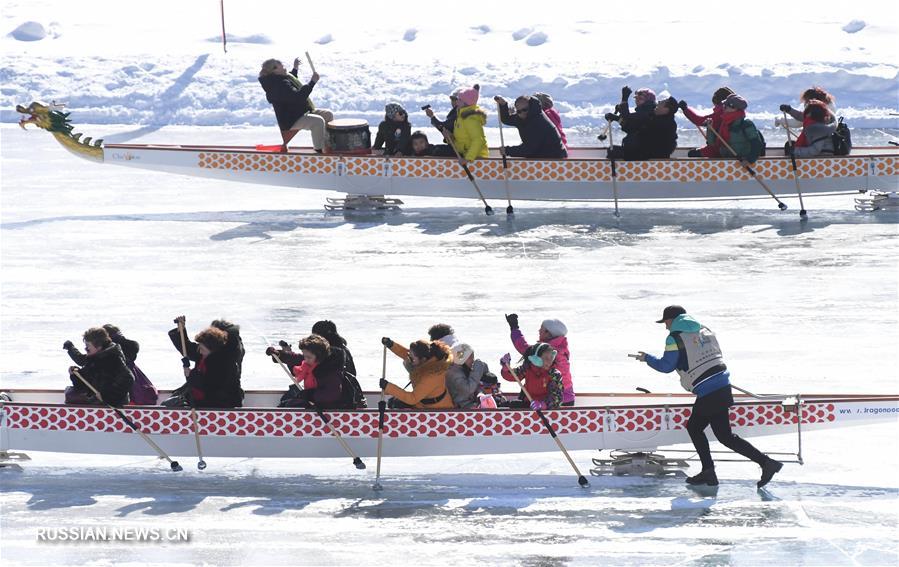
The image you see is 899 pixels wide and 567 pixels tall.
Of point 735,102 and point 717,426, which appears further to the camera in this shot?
point 735,102

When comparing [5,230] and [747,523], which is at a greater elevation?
[5,230]

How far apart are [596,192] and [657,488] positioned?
1015cm

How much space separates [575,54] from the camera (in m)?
31.3

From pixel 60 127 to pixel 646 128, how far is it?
7.14 metres

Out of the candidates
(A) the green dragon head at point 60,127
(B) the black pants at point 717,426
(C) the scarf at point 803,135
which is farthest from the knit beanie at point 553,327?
(A) the green dragon head at point 60,127

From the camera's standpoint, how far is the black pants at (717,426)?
9719 millimetres

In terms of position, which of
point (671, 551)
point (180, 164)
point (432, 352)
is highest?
point (180, 164)

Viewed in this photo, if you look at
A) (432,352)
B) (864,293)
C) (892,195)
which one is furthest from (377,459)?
(892,195)

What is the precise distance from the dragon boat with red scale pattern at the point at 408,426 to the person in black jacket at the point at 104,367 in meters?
0.12

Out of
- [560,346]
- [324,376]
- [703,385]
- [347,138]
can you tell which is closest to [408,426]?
[324,376]

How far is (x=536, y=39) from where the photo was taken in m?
32.2

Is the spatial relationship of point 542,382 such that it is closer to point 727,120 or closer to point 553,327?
point 553,327

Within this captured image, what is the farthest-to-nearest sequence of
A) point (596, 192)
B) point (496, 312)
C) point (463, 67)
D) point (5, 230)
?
point (463, 67), point (596, 192), point (5, 230), point (496, 312)

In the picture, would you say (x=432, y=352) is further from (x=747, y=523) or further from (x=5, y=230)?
(x=5, y=230)
